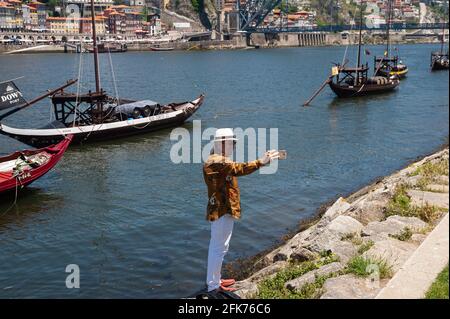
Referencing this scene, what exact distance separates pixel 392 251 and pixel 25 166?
1359 centimetres

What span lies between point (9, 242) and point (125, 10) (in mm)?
168164

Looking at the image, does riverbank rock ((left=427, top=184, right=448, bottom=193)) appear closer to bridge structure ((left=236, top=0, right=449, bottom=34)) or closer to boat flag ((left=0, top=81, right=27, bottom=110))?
boat flag ((left=0, top=81, right=27, bottom=110))

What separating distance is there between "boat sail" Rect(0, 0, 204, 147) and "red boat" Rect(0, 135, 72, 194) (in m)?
5.65

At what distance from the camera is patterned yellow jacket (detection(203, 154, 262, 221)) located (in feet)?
21.0

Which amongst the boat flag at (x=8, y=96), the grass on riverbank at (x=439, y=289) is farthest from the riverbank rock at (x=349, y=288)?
the boat flag at (x=8, y=96)

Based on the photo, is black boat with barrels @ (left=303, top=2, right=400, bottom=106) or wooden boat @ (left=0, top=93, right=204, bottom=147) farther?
black boat with barrels @ (left=303, top=2, right=400, bottom=106)

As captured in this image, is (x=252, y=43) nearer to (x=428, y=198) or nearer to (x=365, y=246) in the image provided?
(x=428, y=198)

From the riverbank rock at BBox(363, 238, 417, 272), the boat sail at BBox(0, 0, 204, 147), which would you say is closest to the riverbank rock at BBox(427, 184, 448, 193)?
the riverbank rock at BBox(363, 238, 417, 272)

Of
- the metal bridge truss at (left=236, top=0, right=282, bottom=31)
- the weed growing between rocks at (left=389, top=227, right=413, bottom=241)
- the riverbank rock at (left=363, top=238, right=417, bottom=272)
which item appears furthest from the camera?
the metal bridge truss at (left=236, top=0, right=282, bottom=31)

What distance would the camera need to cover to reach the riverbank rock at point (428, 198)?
964cm

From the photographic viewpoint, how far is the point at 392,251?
24.6ft

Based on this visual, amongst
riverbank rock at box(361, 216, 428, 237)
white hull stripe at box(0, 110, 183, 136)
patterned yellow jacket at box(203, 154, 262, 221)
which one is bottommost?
white hull stripe at box(0, 110, 183, 136)

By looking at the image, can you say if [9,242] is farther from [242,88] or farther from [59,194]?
[242,88]

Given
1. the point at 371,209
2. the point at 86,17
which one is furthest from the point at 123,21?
the point at 371,209
